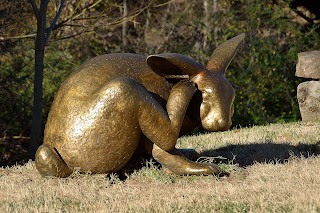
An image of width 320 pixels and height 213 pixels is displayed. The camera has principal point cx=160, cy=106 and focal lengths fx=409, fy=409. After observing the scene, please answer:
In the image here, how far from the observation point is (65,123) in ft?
11.9

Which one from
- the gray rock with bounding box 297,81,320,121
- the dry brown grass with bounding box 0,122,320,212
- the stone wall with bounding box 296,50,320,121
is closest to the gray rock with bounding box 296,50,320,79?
the stone wall with bounding box 296,50,320,121

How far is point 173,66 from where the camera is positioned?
3.86 meters

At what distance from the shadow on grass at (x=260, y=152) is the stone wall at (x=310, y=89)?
2.54m

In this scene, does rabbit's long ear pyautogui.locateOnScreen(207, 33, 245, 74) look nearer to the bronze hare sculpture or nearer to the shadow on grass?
the bronze hare sculpture

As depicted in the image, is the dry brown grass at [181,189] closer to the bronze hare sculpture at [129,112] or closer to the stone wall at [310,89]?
the bronze hare sculpture at [129,112]

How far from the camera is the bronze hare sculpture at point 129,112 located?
11.6 ft

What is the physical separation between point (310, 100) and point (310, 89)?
0.21 m

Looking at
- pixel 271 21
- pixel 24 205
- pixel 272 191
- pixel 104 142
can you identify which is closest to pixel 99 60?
pixel 104 142

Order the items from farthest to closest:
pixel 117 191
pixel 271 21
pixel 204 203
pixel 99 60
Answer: pixel 271 21, pixel 99 60, pixel 117 191, pixel 204 203

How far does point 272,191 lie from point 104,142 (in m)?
1.46

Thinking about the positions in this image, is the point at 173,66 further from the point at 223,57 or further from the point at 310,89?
the point at 310,89

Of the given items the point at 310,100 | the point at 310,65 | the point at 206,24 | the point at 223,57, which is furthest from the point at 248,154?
the point at 206,24

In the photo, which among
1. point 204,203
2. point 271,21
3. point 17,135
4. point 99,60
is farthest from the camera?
point 271,21

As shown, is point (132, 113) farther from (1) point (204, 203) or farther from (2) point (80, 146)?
(1) point (204, 203)
